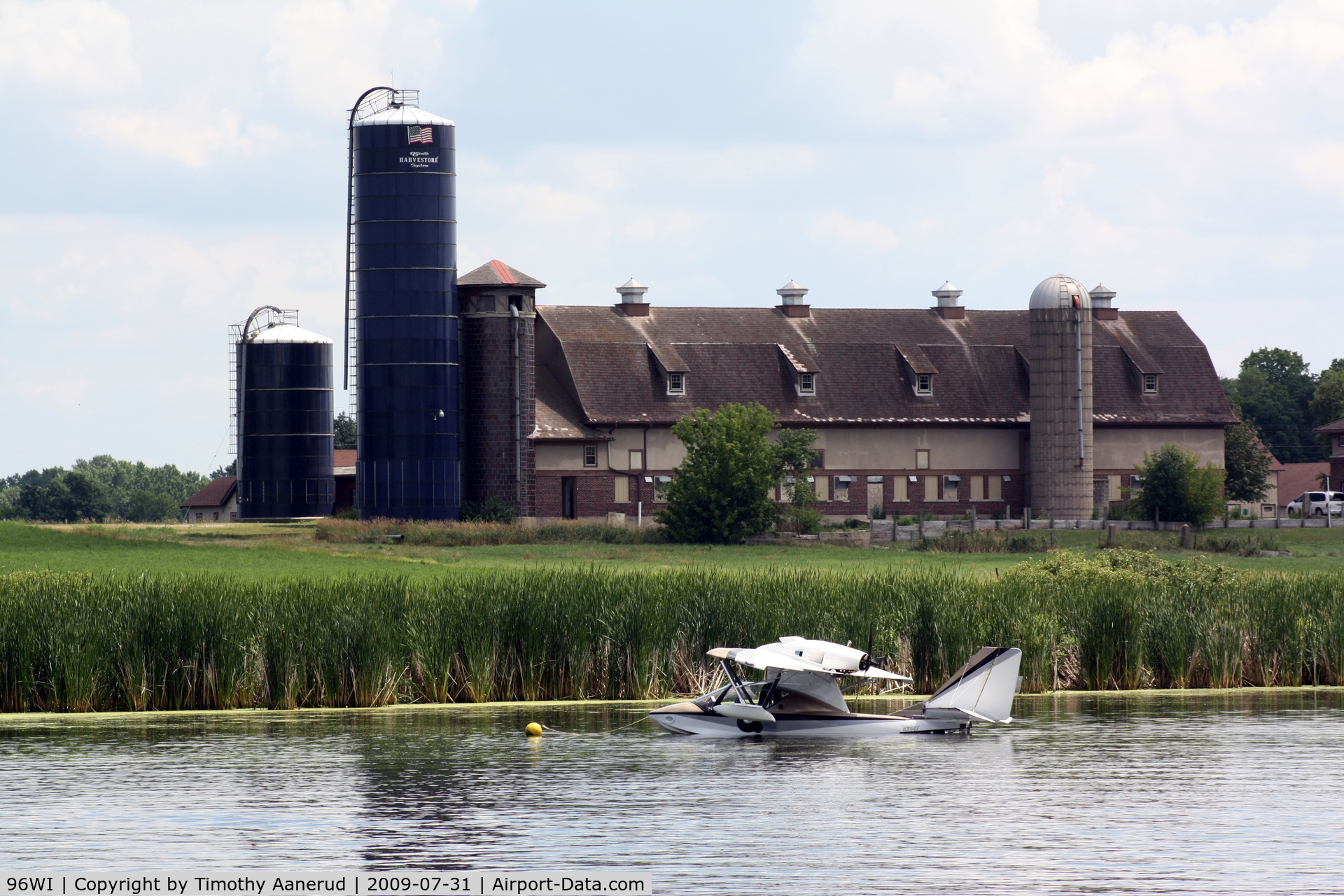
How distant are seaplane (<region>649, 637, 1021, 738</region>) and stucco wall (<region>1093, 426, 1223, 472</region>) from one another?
68580 millimetres

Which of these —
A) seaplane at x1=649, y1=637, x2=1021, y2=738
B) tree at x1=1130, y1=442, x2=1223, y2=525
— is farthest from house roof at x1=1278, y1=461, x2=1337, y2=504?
seaplane at x1=649, y1=637, x2=1021, y2=738

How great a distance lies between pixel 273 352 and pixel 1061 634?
69371 millimetres

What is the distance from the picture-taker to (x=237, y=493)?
3738 inches

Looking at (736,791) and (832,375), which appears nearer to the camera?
(736,791)

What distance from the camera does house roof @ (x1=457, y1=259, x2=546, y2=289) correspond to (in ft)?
276

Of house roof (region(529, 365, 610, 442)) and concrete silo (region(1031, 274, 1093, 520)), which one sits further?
concrete silo (region(1031, 274, 1093, 520))

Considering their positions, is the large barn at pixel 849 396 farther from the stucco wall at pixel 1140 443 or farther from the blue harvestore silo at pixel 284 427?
the blue harvestore silo at pixel 284 427

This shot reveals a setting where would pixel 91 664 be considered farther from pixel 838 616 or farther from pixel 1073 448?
pixel 1073 448

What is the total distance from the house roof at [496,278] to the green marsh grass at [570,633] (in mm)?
51346

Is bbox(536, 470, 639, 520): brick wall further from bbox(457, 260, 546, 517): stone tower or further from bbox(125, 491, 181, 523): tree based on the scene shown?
bbox(125, 491, 181, 523): tree

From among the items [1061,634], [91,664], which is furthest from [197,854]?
[1061,634]

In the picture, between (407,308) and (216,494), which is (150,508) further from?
(407,308)

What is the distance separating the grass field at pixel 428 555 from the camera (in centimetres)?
5628

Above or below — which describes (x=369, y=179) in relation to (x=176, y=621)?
above
